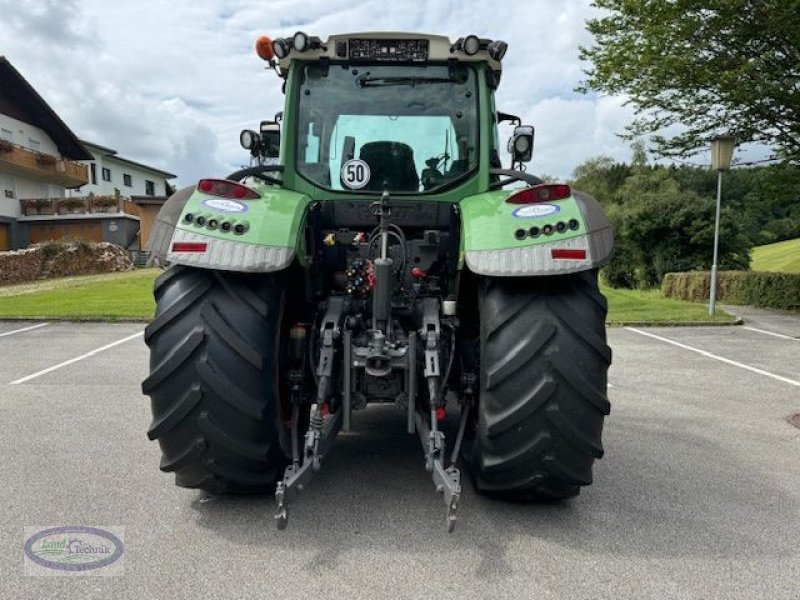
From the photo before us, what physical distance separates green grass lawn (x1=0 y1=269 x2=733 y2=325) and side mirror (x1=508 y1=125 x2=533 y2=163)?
8446 mm

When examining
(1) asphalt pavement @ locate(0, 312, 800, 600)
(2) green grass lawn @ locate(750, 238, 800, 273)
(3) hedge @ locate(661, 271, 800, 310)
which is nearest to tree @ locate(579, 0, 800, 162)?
(3) hedge @ locate(661, 271, 800, 310)

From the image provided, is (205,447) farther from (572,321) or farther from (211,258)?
(572,321)

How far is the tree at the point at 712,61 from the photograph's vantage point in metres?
12.2

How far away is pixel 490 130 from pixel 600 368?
1.70m

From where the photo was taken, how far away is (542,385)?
2928 millimetres

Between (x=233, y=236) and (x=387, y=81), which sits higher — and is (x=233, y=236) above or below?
below

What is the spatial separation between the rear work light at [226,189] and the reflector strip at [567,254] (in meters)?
1.49

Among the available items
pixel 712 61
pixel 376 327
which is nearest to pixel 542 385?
pixel 376 327

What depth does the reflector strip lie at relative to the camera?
2.94 meters

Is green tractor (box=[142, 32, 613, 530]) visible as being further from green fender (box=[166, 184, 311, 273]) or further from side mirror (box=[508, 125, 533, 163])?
side mirror (box=[508, 125, 533, 163])

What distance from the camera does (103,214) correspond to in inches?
1300

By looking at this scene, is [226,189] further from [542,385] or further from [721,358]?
[721,358]

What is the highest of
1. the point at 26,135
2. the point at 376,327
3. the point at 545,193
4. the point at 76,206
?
the point at 26,135

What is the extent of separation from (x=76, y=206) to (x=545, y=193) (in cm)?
→ 3519
